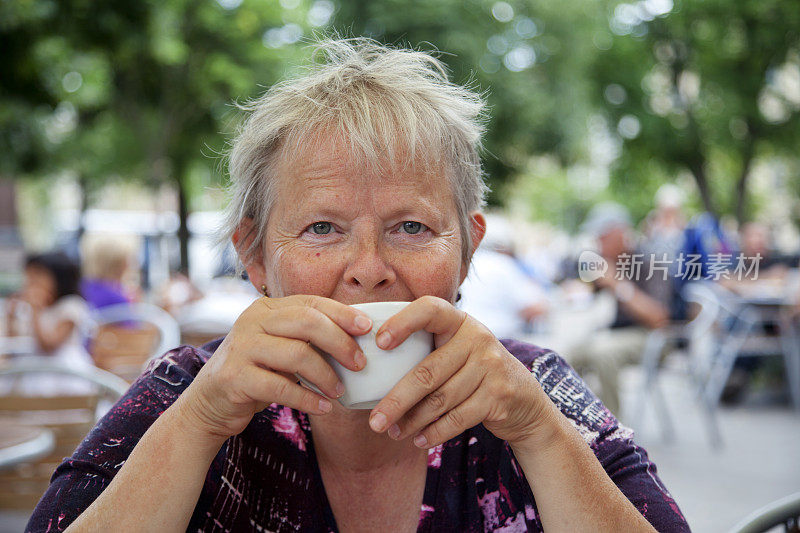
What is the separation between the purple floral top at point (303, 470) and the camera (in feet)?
4.13

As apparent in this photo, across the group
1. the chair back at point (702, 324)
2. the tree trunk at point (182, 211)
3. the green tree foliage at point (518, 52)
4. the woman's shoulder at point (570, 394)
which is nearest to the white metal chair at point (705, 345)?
the chair back at point (702, 324)

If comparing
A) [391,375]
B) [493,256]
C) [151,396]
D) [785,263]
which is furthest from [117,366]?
[785,263]

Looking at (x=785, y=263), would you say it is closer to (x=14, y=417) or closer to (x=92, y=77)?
(x=14, y=417)

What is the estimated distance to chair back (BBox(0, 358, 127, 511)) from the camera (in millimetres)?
2451

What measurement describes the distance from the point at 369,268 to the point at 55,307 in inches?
162

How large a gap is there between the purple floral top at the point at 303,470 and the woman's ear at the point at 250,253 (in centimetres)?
20

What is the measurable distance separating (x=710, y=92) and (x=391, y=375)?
2401mm

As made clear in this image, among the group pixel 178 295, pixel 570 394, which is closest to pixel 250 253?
pixel 570 394

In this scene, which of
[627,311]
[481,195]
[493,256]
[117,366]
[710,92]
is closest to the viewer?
[481,195]

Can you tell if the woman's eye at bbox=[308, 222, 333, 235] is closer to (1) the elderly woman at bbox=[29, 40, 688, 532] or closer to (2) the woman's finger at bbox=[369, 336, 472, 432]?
(1) the elderly woman at bbox=[29, 40, 688, 532]

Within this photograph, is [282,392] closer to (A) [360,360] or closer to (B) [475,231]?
(A) [360,360]

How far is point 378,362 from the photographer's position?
943 millimetres

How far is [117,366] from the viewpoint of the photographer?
4324 mm

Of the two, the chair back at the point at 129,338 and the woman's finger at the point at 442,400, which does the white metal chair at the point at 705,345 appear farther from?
→ the woman's finger at the point at 442,400
